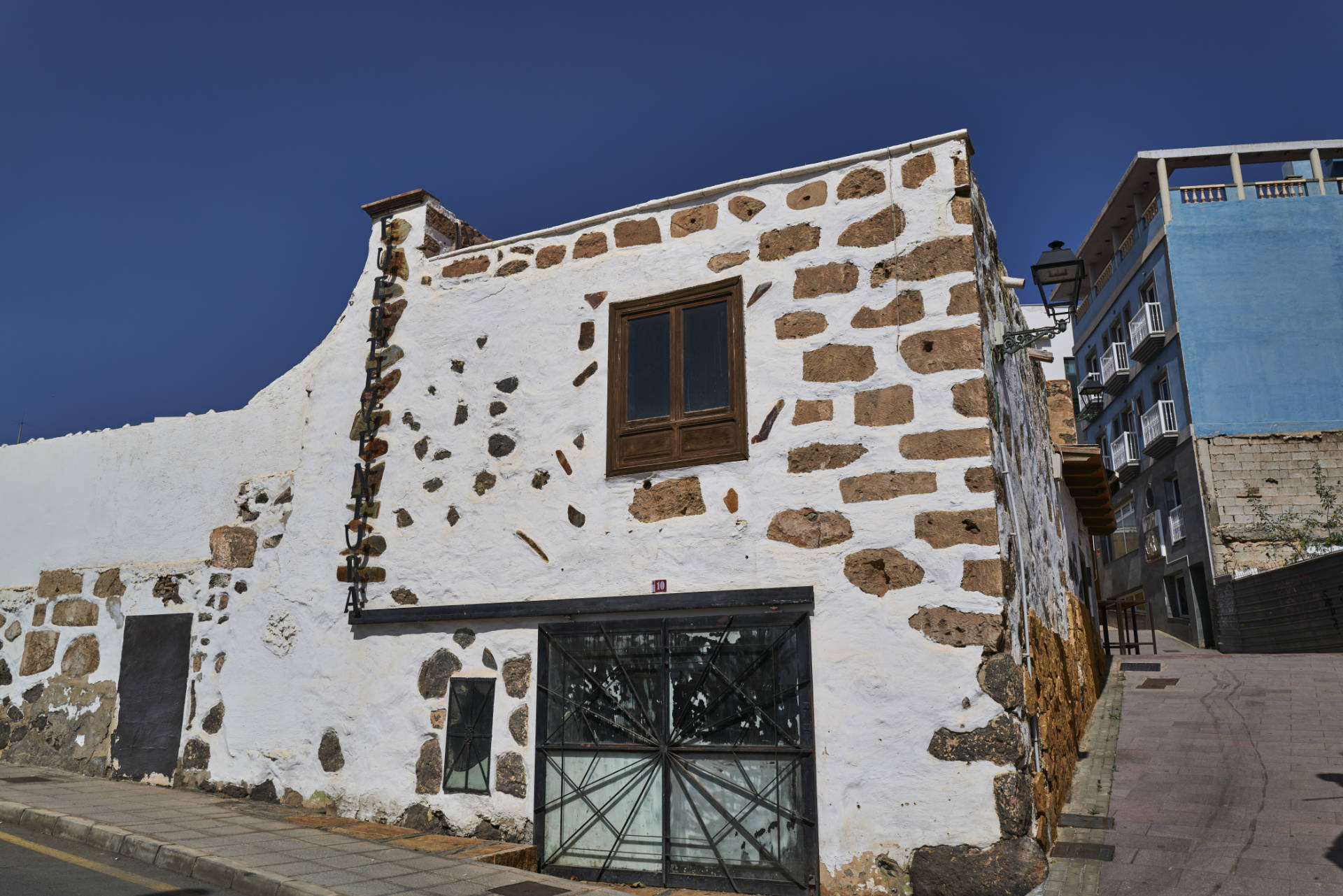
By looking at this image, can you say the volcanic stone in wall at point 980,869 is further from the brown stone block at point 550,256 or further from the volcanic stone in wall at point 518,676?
the brown stone block at point 550,256

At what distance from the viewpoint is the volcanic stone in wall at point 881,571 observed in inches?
202

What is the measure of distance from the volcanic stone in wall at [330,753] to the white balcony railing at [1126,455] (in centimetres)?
2203

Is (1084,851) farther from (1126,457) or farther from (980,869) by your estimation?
(1126,457)

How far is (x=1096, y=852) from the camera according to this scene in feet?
17.6

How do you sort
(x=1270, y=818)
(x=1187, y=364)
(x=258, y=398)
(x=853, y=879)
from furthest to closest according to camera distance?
(x=1187, y=364), (x=258, y=398), (x=1270, y=818), (x=853, y=879)

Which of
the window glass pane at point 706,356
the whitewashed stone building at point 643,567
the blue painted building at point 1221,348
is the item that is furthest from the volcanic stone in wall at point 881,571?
the blue painted building at point 1221,348

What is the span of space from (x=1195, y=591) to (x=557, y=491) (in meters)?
19.5

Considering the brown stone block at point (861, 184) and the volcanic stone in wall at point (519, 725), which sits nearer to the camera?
the brown stone block at point (861, 184)

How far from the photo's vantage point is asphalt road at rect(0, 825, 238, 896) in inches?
175

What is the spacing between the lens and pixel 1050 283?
6645 mm

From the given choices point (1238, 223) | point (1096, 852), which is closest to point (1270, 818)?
point (1096, 852)

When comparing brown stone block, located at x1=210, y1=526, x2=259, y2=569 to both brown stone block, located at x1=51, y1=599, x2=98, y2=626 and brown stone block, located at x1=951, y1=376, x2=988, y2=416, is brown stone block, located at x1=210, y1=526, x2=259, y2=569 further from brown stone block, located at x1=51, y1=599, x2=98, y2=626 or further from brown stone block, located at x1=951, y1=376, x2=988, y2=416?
brown stone block, located at x1=951, y1=376, x2=988, y2=416

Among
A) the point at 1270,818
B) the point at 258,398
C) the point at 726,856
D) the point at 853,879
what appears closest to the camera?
the point at 853,879

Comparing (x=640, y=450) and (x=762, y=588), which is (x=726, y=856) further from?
(x=640, y=450)
